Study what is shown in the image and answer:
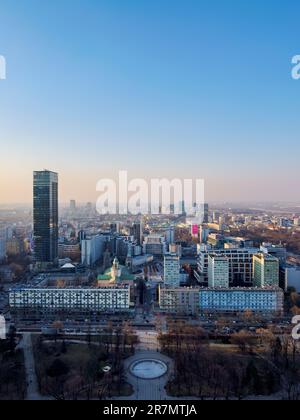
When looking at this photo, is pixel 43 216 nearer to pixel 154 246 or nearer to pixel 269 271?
pixel 154 246

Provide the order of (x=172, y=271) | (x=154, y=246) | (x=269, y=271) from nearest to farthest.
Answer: (x=269, y=271), (x=172, y=271), (x=154, y=246)

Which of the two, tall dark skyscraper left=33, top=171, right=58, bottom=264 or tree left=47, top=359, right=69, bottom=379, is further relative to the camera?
tall dark skyscraper left=33, top=171, right=58, bottom=264

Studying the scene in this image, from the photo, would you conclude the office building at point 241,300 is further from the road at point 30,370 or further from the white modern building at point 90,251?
the white modern building at point 90,251

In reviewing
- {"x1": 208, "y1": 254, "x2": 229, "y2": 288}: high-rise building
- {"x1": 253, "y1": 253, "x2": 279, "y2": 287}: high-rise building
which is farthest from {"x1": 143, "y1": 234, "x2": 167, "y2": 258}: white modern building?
A: {"x1": 253, "y1": 253, "x2": 279, "y2": 287}: high-rise building

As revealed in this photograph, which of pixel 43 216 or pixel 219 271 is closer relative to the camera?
pixel 219 271

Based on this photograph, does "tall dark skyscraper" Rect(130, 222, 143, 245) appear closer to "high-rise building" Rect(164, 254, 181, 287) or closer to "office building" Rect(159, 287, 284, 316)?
"high-rise building" Rect(164, 254, 181, 287)

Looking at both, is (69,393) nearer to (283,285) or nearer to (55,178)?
(283,285)

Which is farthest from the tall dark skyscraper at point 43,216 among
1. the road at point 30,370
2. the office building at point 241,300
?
the office building at point 241,300

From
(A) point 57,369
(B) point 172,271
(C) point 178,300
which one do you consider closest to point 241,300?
(C) point 178,300
